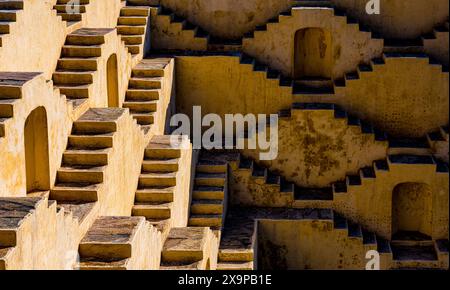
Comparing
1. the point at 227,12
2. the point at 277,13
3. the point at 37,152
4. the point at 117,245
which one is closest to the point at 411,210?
the point at 277,13

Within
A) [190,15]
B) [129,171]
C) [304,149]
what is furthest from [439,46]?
[129,171]

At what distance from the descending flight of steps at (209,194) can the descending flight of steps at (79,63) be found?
3463mm

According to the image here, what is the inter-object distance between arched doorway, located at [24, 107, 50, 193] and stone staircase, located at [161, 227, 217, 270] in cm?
192

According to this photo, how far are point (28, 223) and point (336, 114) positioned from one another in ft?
35.9

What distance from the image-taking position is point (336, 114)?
1908 centimetres

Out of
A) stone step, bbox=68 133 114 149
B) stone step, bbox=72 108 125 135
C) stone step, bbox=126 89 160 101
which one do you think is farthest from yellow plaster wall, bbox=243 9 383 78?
stone step, bbox=68 133 114 149

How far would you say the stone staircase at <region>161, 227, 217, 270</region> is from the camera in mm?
12876

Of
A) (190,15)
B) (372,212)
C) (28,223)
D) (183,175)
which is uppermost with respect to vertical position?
(190,15)

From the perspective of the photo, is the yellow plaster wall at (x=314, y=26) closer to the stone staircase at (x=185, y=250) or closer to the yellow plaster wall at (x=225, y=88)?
the yellow plaster wall at (x=225, y=88)

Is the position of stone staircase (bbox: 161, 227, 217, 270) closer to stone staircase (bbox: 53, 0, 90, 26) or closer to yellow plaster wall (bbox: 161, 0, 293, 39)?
stone staircase (bbox: 53, 0, 90, 26)

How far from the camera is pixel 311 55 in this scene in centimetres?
2048

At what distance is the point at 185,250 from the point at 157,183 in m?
2.71
